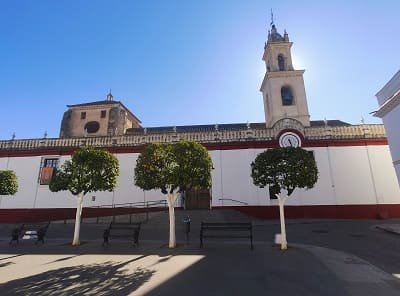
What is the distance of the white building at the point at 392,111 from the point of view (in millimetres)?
14773

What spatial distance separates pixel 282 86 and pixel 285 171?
21934 mm

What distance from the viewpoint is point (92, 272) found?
22.3ft

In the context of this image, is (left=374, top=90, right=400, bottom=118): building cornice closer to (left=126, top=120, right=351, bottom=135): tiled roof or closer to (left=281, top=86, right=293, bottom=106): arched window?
(left=281, top=86, right=293, bottom=106): arched window

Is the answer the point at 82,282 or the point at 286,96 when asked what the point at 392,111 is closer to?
the point at 286,96

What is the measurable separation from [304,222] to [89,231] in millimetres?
14325

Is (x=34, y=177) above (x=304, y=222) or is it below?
above

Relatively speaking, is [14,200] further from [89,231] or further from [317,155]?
[317,155]

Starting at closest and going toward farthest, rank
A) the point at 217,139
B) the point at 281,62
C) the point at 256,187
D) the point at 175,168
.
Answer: the point at 175,168 < the point at 256,187 < the point at 217,139 < the point at 281,62

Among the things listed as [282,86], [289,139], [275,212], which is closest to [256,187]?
[275,212]

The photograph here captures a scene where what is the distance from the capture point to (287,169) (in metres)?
10.4

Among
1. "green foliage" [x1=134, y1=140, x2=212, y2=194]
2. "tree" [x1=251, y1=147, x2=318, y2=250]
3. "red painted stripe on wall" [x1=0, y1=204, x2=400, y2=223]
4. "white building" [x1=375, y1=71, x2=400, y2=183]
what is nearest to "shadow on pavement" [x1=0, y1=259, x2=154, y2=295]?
"green foliage" [x1=134, y1=140, x2=212, y2=194]

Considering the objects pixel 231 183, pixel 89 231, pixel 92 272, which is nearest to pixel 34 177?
pixel 89 231

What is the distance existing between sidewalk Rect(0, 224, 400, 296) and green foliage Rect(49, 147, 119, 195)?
2.97 metres

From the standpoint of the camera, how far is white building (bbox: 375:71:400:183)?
14773 millimetres
